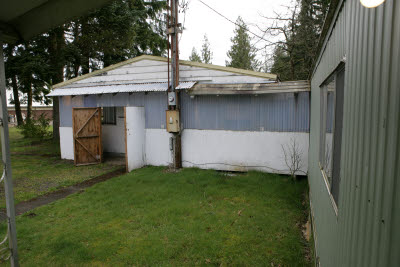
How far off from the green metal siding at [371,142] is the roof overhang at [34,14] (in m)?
2.74

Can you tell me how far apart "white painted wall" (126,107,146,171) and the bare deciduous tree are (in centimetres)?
493

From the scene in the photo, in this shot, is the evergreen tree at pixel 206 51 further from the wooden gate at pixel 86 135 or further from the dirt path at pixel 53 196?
the dirt path at pixel 53 196

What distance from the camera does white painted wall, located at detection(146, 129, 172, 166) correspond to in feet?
30.6

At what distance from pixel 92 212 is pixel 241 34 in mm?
33617

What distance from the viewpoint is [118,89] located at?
31.6 feet

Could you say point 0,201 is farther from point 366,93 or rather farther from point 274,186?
point 366,93

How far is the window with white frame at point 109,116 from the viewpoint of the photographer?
12.2 m

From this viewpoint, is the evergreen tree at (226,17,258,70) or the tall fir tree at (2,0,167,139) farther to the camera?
the evergreen tree at (226,17,258,70)

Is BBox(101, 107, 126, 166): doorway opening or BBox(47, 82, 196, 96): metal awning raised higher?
BBox(47, 82, 196, 96): metal awning

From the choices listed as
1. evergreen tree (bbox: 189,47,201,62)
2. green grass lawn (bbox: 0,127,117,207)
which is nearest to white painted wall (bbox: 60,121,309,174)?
green grass lawn (bbox: 0,127,117,207)

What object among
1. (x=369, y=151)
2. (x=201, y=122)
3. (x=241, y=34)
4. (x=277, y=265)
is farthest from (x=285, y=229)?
(x=241, y=34)

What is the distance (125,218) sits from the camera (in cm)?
527

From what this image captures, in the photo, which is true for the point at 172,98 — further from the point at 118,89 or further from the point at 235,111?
the point at 118,89

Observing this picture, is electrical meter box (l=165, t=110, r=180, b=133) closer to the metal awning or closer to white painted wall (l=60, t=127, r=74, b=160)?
the metal awning
